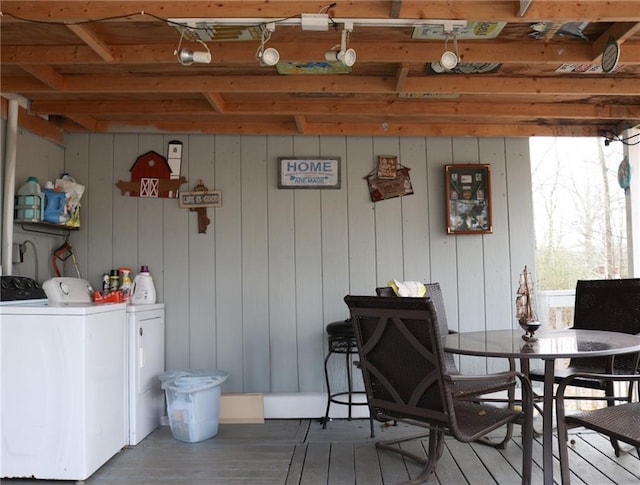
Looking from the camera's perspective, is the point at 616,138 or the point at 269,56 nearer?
the point at 269,56

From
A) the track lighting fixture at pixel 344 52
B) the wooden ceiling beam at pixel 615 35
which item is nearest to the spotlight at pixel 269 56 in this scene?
the track lighting fixture at pixel 344 52

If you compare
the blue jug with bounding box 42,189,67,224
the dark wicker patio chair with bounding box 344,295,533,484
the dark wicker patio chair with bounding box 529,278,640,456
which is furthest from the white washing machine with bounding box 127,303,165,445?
the dark wicker patio chair with bounding box 529,278,640,456

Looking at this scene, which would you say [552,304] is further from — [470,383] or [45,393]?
[45,393]

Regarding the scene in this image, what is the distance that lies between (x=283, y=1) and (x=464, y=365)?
9.44ft

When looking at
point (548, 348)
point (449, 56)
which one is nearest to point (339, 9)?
point (449, 56)

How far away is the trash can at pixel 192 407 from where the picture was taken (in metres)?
3.31

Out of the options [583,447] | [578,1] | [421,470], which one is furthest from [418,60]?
[583,447]

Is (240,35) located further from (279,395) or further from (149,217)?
(279,395)

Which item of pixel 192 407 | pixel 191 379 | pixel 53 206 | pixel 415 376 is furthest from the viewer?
pixel 53 206

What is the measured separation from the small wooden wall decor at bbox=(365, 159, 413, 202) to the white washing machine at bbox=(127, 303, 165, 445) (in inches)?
70.6

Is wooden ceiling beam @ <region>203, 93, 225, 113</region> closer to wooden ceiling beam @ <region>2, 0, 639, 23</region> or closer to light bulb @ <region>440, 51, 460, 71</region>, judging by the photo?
wooden ceiling beam @ <region>2, 0, 639, 23</region>

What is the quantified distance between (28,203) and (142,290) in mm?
930

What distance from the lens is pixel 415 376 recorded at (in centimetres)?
221

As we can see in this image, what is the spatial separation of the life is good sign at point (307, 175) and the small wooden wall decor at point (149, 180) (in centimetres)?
76
